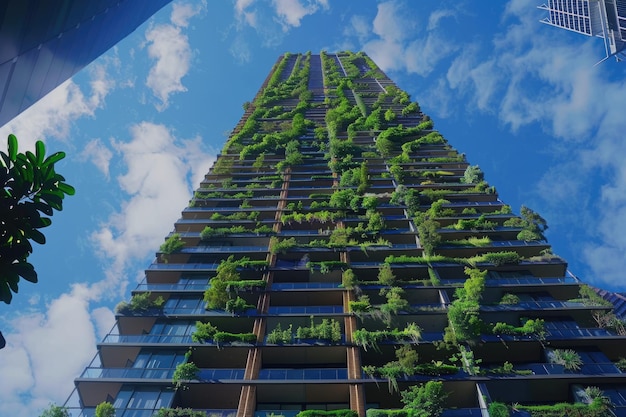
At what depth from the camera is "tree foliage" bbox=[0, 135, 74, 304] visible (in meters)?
8.11

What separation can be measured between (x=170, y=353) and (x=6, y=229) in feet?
66.7

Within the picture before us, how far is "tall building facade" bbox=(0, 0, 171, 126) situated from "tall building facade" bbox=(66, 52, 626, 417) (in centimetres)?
1521

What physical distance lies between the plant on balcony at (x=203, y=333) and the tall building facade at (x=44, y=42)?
15.2 meters

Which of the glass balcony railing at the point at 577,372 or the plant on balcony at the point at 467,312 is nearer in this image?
the glass balcony railing at the point at 577,372

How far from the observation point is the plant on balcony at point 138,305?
29.3 m

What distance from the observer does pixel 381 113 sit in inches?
2489

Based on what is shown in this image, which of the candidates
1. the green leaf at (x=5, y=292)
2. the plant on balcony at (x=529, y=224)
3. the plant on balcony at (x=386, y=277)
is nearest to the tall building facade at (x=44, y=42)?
the green leaf at (x=5, y=292)

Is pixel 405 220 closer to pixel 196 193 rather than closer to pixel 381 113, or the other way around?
pixel 196 193

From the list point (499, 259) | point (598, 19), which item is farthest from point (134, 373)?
point (598, 19)

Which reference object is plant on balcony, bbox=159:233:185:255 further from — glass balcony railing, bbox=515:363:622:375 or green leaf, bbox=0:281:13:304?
green leaf, bbox=0:281:13:304

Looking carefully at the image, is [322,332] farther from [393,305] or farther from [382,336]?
[393,305]

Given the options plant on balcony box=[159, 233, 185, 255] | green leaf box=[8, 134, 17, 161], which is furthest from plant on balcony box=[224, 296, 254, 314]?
green leaf box=[8, 134, 17, 161]

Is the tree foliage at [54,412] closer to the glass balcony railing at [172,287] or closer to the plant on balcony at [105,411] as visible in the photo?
the plant on balcony at [105,411]

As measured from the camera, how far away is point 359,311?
28.0 metres
